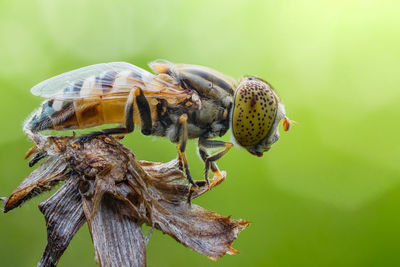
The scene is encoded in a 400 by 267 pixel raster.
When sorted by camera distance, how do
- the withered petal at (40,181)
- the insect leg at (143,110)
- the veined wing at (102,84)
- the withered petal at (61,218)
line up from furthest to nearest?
the insect leg at (143,110)
the veined wing at (102,84)
the withered petal at (40,181)
the withered petal at (61,218)

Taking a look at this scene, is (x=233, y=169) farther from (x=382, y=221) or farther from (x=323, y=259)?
(x=382, y=221)

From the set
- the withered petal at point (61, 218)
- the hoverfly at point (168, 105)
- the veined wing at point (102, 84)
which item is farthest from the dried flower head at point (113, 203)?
the veined wing at point (102, 84)

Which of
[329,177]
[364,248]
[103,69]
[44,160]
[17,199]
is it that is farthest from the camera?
[329,177]

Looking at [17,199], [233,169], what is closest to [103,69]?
[17,199]

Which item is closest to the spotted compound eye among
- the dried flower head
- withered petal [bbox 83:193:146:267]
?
the dried flower head

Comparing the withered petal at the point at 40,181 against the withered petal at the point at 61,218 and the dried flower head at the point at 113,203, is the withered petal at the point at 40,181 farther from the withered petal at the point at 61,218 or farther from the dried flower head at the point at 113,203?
the withered petal at the point at 61,218

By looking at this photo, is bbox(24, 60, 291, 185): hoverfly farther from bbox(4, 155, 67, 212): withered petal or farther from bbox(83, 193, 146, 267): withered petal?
bbox(83, 193, 146, 267): withered petal
